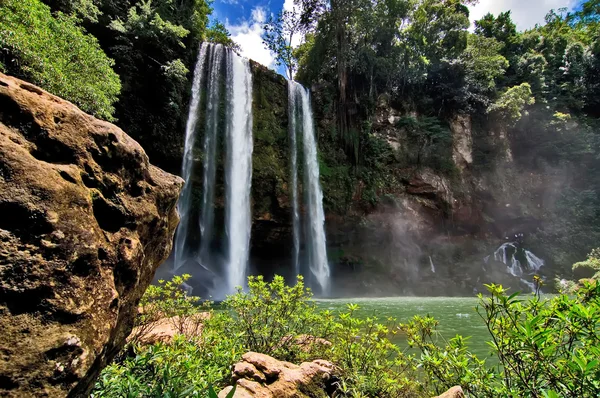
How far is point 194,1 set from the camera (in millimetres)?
17516

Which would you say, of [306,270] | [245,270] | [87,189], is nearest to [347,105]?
[306,270]

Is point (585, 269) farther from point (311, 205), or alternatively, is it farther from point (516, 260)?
point (311, 205)

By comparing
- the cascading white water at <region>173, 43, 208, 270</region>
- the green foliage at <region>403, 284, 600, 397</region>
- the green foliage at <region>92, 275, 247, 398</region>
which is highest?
the cascading white water at <region>173, 43, 208, 270</region>

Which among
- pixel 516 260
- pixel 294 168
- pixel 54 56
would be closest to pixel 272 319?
pixel 54 56

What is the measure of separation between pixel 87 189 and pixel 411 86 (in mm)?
26078

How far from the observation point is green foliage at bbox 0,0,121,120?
6.57m

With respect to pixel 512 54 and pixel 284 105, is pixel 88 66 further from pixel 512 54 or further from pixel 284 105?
pixel 512 54

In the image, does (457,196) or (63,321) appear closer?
(63,321)

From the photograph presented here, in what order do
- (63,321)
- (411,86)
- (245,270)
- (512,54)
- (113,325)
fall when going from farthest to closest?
(512,54) < (411,86) < (245,270) < (113,325) < (63,321)

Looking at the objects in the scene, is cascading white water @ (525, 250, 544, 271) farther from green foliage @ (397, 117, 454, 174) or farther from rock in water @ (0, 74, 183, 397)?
rock in water @ (0, 74, 183, 397)

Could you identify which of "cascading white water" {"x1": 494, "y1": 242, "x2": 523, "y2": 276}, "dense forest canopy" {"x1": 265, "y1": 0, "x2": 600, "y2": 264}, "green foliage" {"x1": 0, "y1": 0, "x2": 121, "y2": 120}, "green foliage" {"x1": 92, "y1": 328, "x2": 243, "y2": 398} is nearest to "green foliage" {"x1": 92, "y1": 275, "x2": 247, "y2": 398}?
"green foliage" {"x1": 92, "y1": 328, "x2": 243, "y2": 398}

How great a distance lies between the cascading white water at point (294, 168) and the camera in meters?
18.1

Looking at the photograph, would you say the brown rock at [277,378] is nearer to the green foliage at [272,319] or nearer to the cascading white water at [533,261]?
the green foliage at [272,319]

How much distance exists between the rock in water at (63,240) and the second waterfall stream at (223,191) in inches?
549
